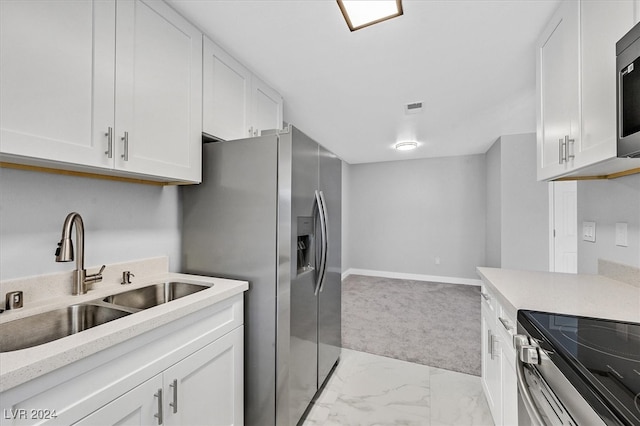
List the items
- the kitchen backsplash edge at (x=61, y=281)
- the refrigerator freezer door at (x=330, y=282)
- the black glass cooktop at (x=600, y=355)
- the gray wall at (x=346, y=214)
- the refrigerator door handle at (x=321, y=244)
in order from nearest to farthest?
the black glass cooktop at (x=600, y=355) < the kitchen backsplash edge at (x=61, y=281) < the refrigerator door handle at (x=321, y=244) < the refrigerator freezer door at (x=330, y=282) < the gray wall at (x=346, y=214)

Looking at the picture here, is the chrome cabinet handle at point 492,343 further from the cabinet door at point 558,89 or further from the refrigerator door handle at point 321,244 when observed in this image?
the refrigerator door handle at point 321,244

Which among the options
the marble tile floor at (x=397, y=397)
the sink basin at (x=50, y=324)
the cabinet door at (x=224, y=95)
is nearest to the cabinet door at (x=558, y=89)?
the marble tile floor at (x=397, y=397)

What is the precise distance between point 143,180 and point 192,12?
39.2 inches

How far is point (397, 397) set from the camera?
78.1 inches

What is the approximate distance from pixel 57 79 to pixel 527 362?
1930mm

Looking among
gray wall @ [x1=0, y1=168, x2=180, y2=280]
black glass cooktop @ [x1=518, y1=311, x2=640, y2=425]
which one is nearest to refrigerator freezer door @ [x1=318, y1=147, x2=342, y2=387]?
gray wall @ [x1=0, y1=168, x2=180, y2=280]

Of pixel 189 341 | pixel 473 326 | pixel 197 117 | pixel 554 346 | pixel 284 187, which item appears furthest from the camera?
pixel 473 326

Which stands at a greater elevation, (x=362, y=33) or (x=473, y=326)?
(x=362, y=33)

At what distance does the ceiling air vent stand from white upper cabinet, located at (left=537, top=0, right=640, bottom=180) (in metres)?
1.14

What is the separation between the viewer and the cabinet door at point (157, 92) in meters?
1.24

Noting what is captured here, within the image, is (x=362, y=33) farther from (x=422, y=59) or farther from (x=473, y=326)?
(x=473, y=326)

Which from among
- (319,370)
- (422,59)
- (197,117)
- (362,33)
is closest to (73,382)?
(197,117)

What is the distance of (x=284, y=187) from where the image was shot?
151cm

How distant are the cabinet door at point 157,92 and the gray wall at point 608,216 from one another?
2.36m
